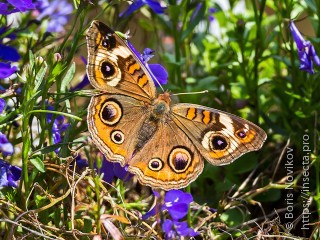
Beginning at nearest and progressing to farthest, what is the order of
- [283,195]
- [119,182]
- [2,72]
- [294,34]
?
[2,72], [119,182], [294,34], [283,195]

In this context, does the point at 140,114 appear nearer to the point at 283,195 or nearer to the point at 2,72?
the point at 2,72

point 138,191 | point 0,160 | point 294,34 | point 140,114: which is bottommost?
point 138,191

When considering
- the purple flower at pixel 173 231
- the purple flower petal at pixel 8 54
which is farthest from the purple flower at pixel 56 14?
the purple flower at pixel 173 231

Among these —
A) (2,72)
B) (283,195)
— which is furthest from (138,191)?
(2,72)

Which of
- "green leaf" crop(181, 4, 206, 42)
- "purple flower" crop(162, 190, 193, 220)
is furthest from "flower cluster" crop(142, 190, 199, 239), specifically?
"green leaf" crop(181, 4, 206, 42)

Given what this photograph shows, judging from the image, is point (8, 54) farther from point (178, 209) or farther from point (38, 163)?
point (178, 209)

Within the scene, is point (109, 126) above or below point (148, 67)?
below

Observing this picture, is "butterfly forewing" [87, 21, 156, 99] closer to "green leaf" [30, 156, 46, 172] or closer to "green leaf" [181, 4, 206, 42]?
"green leaf" [30, 156, 46, 172]

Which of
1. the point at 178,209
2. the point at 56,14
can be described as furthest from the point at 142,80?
the point at 56,14
